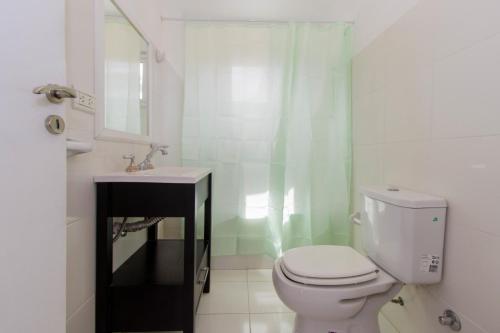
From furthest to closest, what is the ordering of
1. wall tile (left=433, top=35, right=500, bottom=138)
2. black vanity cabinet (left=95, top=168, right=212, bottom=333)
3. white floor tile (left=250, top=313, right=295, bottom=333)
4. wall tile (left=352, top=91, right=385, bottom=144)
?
wall tile (left=352, top=91, right=385, bottom=144)
white floor tile (left=250, top=313, right=295, bottom=333)
black vanity cabinet (left=95, top=168, right=212, bottom=333)
wall tile (left=433, top=35, right=500, bottom=138)

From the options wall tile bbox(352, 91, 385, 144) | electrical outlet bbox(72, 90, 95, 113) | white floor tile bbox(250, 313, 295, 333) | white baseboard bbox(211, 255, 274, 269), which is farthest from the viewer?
white baseboard bbox(211, 255, 274, 269)

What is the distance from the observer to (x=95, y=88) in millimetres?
1047

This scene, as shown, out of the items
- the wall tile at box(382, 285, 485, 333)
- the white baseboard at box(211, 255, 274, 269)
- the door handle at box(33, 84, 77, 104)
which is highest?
the door handle at box(33, 84, 77, 104)

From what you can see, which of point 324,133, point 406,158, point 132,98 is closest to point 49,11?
point 132,98

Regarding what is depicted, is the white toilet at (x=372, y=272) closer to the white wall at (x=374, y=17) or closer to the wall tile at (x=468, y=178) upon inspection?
the wall tile at (x=468, y=178)

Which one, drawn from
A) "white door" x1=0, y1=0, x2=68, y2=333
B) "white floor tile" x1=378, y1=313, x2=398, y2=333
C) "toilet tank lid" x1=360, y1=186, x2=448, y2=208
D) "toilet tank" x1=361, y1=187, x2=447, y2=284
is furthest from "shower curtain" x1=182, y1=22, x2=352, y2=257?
"white door" x1=0, y1=0, x2=68, y2=333

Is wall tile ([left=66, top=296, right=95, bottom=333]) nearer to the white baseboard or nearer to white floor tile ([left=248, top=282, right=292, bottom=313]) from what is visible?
white floor tile ([left=248, top=282, right=292, bottom=313])

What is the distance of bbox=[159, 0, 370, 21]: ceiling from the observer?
1865 mm

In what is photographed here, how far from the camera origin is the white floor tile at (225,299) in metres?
1.52

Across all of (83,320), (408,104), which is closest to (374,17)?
(408,104)

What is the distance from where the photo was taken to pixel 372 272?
3.48ft

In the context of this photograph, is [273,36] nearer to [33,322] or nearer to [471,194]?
[471,194]

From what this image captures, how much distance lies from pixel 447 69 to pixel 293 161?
3.38ft

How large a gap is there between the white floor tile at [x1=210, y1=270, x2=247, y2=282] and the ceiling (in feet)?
6.39
